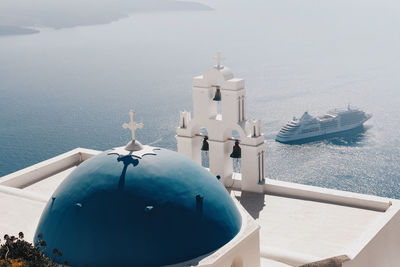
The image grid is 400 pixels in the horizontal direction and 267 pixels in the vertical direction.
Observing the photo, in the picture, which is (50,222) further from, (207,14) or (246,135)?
(207,14)

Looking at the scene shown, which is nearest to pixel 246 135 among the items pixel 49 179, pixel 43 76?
pixel 49 179

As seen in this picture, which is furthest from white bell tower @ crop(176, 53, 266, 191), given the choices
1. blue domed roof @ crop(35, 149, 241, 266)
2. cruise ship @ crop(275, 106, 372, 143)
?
cruise ship @ crop(275, 106, 372, 143)

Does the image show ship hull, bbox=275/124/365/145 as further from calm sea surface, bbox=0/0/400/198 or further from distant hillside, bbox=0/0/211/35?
distant hillside, bbox=0/0/211/35

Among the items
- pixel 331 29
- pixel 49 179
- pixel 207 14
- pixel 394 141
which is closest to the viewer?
pixel 49 179

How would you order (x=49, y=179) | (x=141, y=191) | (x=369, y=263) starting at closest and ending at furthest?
(x=141, y=191)
(x=369, y=263)
(x=49, y=179)

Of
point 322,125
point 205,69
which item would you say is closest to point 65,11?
point 205,69
